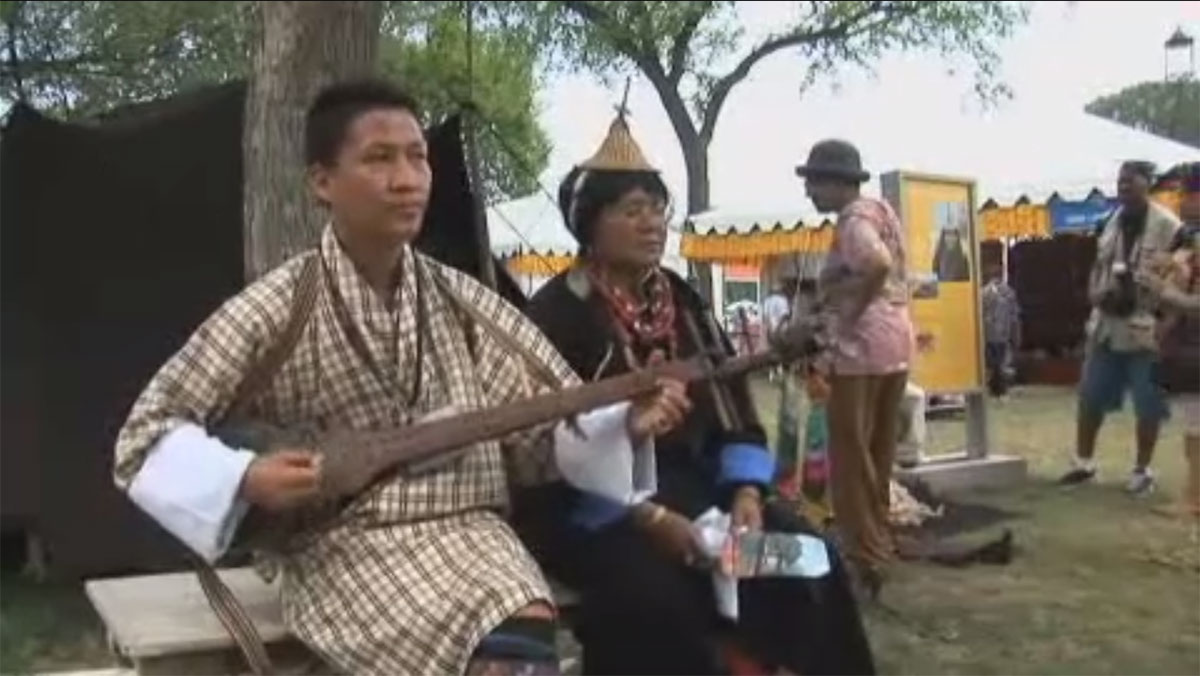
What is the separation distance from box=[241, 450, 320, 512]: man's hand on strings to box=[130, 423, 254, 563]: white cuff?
2cm

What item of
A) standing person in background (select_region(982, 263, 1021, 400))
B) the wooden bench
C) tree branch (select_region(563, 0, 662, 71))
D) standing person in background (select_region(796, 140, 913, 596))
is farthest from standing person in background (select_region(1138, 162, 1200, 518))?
tree branch (select_region(563, 0, 662, 71))

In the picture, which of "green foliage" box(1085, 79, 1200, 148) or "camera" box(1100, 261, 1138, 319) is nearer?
"green foliage" box(1085, 79, 1200, 148)

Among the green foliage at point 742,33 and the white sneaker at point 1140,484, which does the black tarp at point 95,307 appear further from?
the white sneaker at point 1140,484

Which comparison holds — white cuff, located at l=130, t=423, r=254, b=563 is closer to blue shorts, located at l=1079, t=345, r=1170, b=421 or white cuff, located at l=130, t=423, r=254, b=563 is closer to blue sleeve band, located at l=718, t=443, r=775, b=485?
blue sleeve band, located at l=718, t=443, r=775, b=485

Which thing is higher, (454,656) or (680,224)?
(680,224)

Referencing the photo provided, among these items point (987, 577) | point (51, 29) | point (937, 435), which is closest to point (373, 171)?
point (51, 29)

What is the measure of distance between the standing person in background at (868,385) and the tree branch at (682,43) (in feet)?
6.81

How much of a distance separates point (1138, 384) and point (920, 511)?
129cm

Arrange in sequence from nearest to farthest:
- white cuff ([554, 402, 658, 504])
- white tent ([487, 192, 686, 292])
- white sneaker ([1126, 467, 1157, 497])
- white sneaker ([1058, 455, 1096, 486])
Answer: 1. white cuff ([554, 402, 658, 504])
2. white tent ([487, 192, 686, 292])
3. white sneaker ([1126, 467, 1157, 497])
4. white sneaker ([1058, 455, 1096, 486])

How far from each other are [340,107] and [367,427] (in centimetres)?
47

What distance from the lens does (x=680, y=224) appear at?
328cm

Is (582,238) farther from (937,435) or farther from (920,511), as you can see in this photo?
(937,435)

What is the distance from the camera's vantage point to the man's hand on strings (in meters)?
2.37

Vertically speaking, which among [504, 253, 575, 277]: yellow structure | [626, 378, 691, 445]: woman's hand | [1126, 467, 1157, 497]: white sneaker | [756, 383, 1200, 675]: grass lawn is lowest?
[756, 383, 1200, 675]: grass lawn
